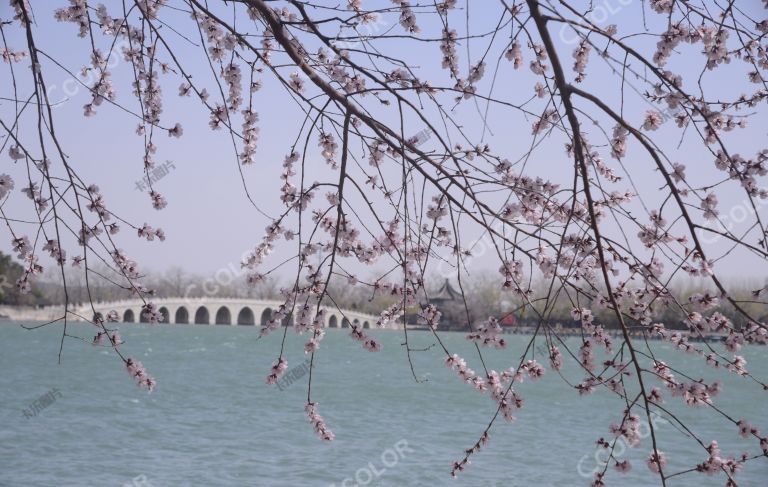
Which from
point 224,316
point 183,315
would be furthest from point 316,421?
point 224,316

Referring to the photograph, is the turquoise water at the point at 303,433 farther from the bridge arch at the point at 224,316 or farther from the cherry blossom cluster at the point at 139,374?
the bridge arch at the point at 224,316

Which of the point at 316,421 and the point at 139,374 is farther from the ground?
the point at 139,374

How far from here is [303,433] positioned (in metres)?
17.8

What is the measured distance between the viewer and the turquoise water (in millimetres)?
13773

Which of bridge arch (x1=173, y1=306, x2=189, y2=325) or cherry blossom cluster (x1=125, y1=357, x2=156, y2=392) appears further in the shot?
bridge arch (x1=173, y1=306, x2=189, y2=325)

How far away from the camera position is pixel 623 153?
10.9 ft

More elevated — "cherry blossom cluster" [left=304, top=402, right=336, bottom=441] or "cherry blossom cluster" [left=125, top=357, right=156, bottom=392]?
"cherry blossom cluster" [left=125, top=357, right=156, bottom=392]

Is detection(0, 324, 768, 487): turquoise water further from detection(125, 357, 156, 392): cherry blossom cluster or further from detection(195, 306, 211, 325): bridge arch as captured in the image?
detection(195, 306, 211, 325): bridge arch

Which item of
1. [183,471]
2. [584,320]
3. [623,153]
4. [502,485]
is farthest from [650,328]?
[183,471]

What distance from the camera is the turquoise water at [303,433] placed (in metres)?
13.8

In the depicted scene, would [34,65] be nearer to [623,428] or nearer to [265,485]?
[623,428]
